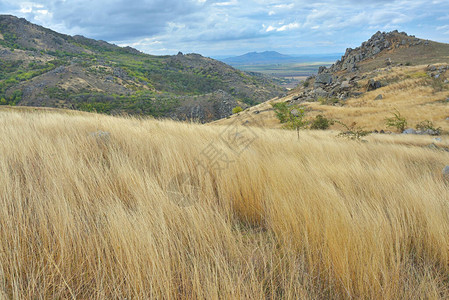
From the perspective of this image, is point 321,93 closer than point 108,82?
Yes

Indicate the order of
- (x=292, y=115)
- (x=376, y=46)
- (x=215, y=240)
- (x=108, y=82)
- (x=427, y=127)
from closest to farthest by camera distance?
(x=215, y=240), (x=292, y=115), (x=427, y=127), (x=376, y=46), (x=108, y=82)

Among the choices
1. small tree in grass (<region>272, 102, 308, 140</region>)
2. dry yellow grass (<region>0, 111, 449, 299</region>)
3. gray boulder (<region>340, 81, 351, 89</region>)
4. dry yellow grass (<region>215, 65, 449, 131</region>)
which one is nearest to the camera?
dry yellow grass (<region>0, 111, 449, 299</region>)

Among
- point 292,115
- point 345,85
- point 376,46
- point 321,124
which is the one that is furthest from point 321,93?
point 292,115

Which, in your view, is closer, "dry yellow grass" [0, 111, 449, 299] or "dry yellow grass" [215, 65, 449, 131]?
"dry yellow grass" [0, 111, 449, 299]

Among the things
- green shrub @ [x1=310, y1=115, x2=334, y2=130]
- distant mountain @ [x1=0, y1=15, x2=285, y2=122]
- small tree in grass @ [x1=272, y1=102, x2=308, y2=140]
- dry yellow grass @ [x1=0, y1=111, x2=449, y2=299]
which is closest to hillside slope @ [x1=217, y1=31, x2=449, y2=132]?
green shrub @ [x1=310, y1=115, x2=334, y2=130]

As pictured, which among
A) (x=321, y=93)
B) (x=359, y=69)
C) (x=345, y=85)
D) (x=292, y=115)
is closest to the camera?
(x=292, y=115)

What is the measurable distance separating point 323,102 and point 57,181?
116ft

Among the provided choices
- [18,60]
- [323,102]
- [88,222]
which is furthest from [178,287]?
[18,60]

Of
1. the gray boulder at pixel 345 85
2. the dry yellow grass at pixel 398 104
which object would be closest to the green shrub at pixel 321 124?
the dry yellow grass at pixel 398 104

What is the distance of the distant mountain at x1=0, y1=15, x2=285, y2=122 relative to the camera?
7006 centimetres

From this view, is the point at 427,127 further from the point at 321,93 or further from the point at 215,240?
the point at 321,93

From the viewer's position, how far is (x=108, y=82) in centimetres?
9231

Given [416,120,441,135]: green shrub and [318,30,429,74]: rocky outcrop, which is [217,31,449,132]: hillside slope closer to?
[318,30,429,74]: rocky outcrop

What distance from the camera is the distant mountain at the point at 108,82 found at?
7006 centimetres
